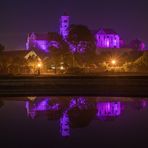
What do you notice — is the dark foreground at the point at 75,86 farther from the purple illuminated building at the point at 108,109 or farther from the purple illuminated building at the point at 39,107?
the purple illuminated building at the point at 108,109

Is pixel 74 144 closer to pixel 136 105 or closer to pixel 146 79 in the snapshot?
pixel 136 105

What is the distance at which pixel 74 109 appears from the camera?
20.2 m

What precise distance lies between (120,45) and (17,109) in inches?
4733

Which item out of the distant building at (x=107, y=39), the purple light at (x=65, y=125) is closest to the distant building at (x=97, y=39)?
the distant building at (x=107, y=39)

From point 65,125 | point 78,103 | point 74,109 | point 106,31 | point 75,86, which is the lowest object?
point 65,125

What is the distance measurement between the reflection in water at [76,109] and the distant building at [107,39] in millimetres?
107834

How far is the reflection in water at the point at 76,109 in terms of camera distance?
1667 centimetres

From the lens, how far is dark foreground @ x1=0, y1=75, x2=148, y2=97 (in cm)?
2827

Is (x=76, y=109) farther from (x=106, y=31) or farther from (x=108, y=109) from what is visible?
(x=106, y=31)

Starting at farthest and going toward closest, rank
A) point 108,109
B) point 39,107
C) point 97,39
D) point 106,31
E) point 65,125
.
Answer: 1. point 106,31
2. point 97,39
3. point 39,107
4. point 108,109
5. point 65,125

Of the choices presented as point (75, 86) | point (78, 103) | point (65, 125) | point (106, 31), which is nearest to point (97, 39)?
point (106, 31)

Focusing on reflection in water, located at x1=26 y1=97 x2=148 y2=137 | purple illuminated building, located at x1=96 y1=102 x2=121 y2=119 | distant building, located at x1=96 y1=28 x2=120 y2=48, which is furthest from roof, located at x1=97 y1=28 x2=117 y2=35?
purple illuminated building, located at x1=96 y1=102 x2=121 y2=119

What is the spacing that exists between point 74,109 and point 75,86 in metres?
11.5

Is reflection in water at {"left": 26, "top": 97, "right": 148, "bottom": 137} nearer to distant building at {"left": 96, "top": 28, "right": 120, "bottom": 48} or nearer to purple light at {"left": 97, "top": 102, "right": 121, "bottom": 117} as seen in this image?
purple light at {"left": 97, "top": 102, "right": 121, "bottom": 117}
